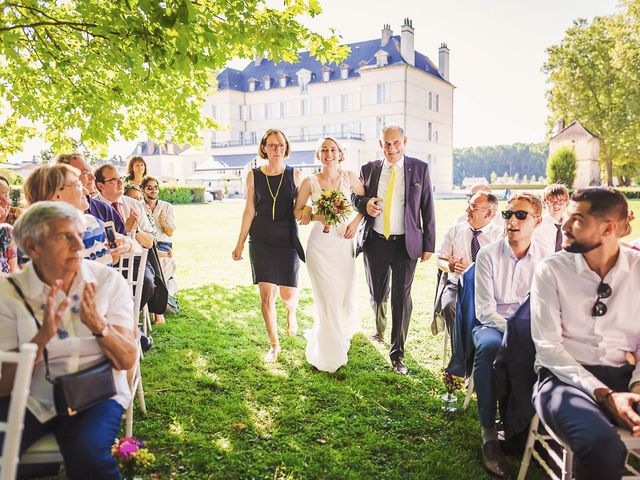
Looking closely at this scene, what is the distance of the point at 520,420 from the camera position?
3.32 meters

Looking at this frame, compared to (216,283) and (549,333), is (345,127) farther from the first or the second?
(549,333)

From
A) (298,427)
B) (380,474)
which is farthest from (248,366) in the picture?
(380,474)

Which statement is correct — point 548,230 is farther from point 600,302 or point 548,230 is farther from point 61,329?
point 61,329

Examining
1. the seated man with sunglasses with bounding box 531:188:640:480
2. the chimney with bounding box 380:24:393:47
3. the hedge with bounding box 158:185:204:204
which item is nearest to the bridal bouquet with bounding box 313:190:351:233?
the seated man with sunglasses with bounding box 531:188:640:480

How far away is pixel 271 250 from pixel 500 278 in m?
2.69

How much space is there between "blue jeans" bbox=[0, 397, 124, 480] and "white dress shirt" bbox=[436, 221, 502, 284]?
365 centimetres

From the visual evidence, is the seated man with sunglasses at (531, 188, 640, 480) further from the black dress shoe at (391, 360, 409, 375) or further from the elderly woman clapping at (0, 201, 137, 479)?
the elderly woman clapping at (0, 201, 137, 479)

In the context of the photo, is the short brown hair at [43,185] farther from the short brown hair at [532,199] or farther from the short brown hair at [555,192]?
the short brown hair at [555,192]

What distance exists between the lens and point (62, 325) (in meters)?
2.58

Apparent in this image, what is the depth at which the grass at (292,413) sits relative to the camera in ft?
12.0

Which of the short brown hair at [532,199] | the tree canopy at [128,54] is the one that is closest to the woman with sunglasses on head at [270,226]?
the tree canopy at [128,54]

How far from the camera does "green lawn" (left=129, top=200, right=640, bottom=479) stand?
367cm

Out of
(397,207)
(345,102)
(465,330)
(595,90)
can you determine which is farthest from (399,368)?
(345,102)

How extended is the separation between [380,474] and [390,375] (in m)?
1.80
